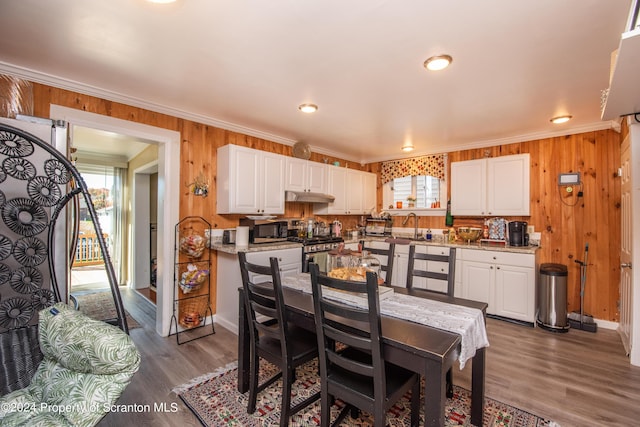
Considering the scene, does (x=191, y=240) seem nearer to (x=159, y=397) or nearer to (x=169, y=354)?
(x=169, y=354)

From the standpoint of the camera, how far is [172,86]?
2.61m

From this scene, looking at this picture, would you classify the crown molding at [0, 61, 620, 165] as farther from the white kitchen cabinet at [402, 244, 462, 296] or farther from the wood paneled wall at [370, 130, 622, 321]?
the white kitchen cabinet at [402, 244, 462, 296]

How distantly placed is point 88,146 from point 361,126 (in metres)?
4.54

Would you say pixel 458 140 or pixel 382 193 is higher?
pixel 458 140

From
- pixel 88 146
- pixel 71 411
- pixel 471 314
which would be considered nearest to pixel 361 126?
pixel 471 314

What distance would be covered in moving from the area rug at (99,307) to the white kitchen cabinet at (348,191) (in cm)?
304

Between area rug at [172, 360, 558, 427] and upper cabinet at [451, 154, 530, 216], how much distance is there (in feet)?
9.04

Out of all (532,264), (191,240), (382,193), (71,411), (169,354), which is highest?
(382,193)

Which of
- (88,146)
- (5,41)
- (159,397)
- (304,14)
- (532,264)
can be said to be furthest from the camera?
(88,146)

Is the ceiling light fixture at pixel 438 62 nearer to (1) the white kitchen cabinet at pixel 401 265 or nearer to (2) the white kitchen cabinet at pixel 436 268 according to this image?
(2) the white kitchen cabinet at pixel 436 268

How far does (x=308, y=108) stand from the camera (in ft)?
10.1

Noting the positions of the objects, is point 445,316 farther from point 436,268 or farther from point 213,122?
point 213,122

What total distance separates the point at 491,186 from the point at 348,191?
→ 7.09 feet

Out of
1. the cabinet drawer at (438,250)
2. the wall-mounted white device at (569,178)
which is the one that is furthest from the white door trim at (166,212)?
the wall-mounted white device at (569,178)
